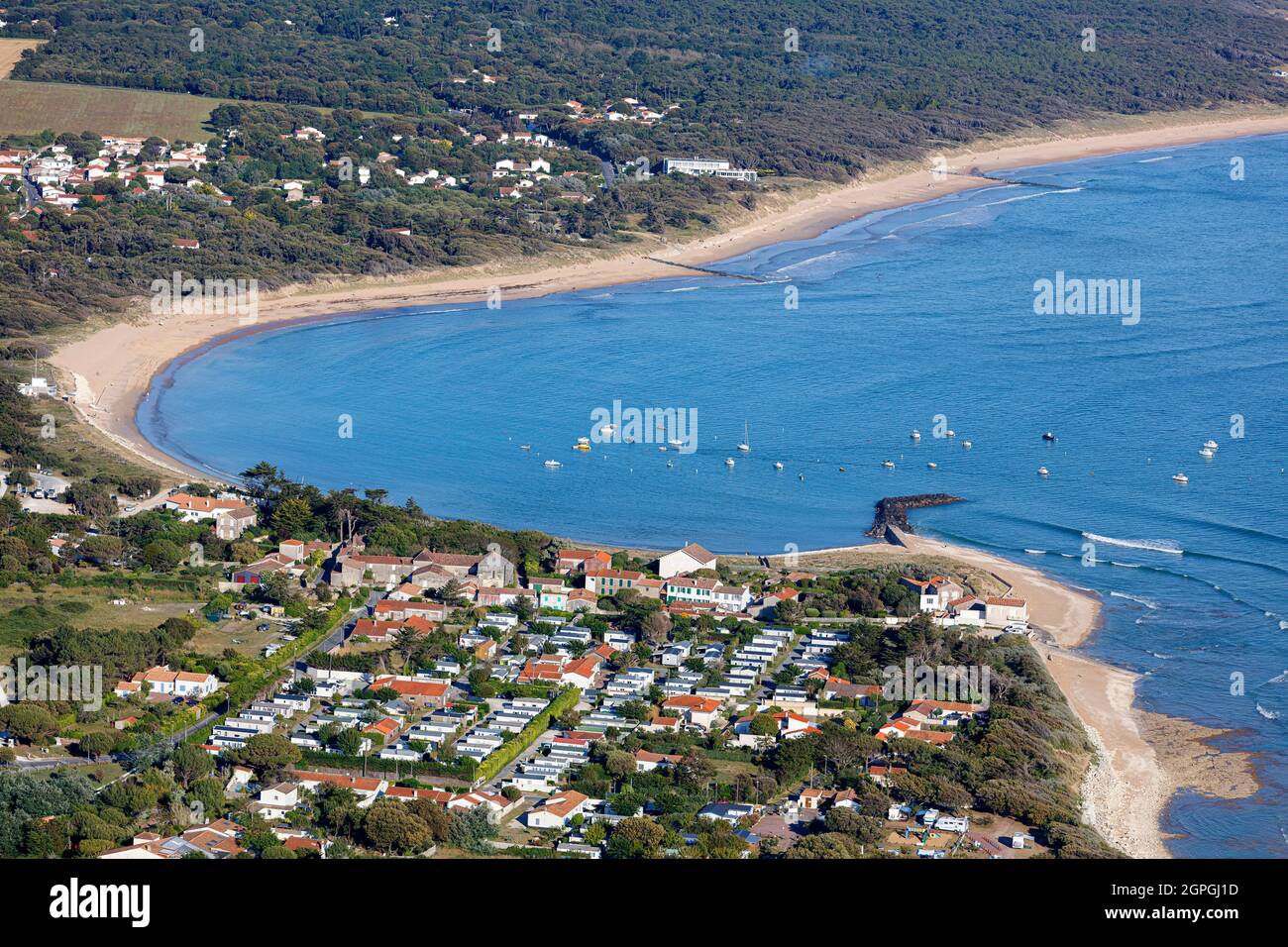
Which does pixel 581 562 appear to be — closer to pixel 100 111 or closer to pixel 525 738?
pixel 525 738

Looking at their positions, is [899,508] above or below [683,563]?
above

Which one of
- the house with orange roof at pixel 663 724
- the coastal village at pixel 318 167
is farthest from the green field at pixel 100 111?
the house with orange roof at pixel 663 724

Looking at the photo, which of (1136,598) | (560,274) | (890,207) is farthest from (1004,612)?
(890,207)

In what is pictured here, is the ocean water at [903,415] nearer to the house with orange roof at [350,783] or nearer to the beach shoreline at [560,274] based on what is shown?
the beach shoreline at [560,274]

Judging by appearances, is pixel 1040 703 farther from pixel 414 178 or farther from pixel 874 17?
pixel 874 17

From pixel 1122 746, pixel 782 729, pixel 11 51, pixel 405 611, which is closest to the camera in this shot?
pixel 782 729

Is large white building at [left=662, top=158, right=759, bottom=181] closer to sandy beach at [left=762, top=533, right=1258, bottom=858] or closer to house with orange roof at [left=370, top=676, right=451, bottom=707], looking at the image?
sandy beach at [left=762, top=533, right=1258, bottom=858]

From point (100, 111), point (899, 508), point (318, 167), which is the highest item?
point (100, 111)

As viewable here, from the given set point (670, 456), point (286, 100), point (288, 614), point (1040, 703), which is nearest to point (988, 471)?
point (670, 456)
